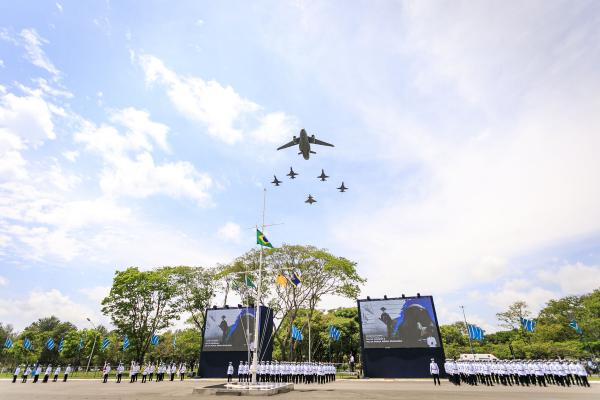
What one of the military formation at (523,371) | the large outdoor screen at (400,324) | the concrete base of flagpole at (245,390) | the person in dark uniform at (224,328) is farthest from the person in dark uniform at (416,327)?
the person in dark uniform at (224,328)

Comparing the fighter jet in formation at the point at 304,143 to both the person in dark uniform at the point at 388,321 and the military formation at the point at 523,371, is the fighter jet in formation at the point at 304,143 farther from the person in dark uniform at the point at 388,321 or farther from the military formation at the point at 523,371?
the military formation at the point at 523,371

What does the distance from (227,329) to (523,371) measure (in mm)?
19975

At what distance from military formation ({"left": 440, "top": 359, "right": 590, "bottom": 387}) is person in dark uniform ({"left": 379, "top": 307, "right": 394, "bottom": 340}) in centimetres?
549

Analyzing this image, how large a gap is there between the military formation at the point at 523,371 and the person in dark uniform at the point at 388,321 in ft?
18.0

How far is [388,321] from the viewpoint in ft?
76.4

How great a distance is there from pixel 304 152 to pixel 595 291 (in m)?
48.7

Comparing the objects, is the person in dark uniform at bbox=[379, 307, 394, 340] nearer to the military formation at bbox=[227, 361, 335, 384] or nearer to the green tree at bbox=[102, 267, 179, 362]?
the military formation at bbox=[227, 361, 335, 384]

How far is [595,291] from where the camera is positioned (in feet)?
142

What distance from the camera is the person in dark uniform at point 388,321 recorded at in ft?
75.4

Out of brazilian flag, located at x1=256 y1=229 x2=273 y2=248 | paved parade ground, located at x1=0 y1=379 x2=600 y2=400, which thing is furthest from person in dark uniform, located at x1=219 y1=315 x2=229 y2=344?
brazilian flag, located at x1=256 y1=229 x2=273 y2=248

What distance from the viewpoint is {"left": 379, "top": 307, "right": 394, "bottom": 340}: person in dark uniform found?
23.0 m

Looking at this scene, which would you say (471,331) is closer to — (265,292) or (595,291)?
(265,292)

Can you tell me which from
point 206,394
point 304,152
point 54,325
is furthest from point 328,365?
point 54,325

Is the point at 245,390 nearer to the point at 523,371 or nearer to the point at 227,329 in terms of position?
the point at 227,329
